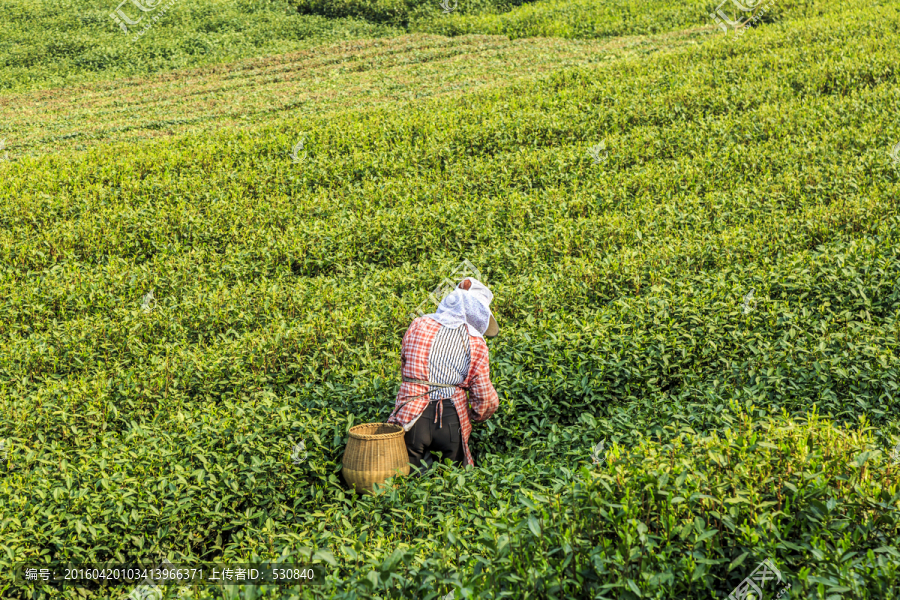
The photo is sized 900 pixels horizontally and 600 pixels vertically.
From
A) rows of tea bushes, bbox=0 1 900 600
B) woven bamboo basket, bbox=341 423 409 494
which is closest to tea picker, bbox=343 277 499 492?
woven bamboo basket, bbox=341 423 409 494

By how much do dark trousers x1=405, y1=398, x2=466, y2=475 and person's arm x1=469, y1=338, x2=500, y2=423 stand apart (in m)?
0.18

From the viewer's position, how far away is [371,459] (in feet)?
13.3

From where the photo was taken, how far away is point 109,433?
479 cm

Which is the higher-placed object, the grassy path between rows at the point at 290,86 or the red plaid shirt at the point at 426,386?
the grassy path between rows at the point at 290,86

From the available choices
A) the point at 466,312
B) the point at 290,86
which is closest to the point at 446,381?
the point at 466,312

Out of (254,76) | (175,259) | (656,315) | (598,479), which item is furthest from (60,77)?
(598,479)

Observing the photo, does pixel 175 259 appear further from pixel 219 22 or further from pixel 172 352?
pixel 219 22

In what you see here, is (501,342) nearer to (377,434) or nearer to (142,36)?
(377,434)

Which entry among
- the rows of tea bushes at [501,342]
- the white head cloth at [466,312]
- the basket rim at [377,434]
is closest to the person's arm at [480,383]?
the white head cloth at [466,312]

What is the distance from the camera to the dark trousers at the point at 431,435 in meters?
4.43

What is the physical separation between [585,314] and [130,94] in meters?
19.6

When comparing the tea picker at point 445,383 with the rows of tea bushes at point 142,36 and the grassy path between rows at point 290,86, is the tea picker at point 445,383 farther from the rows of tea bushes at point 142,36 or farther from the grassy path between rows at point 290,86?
the rows of tea bushes at point 142,36

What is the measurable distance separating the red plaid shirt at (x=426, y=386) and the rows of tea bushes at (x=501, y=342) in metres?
0.36

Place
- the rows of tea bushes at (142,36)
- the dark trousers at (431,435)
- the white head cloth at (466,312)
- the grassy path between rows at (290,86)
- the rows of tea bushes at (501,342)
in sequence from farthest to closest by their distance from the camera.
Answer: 1. the rows of tea bushes at (142,36)
2. the grassy path between rows at (290,86)
3. the white head cloth at (466,312)
4. the dark trousers at (431,435)
5. the rows of tea bushes at (501,342)
